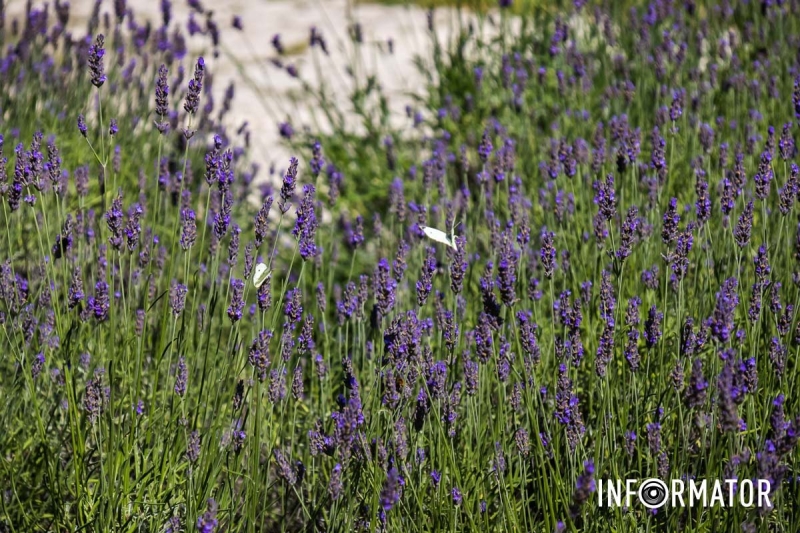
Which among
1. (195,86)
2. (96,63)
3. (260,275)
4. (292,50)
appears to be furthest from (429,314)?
(292,50)

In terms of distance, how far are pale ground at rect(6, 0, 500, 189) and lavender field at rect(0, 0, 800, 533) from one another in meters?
0.87

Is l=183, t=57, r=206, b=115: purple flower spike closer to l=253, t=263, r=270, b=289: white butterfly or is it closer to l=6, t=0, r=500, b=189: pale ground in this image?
l=253, t=263, r=270, b=289: white butterfly

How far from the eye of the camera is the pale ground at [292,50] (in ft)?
18.2

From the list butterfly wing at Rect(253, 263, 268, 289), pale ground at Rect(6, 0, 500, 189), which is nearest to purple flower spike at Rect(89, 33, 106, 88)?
butterfly wing at Rect(253, 263, 268, 289)

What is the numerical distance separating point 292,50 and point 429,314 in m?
4.05

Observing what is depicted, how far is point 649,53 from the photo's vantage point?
458 centimetres

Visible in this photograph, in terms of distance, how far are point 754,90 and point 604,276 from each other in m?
2.19

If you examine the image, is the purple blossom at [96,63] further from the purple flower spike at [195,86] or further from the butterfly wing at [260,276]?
the butterfly wing at [260,276]

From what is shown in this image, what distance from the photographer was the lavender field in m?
2.08

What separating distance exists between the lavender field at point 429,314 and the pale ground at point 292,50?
0.87 metres

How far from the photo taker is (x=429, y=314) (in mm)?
3055

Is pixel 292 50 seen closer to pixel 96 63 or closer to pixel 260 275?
pixel 96 63

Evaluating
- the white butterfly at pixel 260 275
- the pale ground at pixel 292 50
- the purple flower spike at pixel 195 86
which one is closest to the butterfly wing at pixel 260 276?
the white butterfly at pixel 260 275

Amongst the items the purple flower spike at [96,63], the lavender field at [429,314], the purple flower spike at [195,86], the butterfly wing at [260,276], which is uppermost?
the purple flower spike at [96,63]
